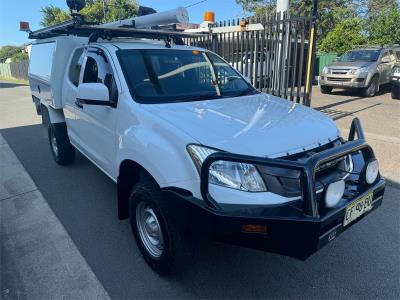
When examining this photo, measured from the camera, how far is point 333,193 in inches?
82.0

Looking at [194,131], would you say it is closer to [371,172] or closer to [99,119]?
[371,172]

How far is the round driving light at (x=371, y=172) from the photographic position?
2408 mm

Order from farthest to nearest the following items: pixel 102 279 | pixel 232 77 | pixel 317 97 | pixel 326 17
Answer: pixel 326 17 → pixel 317 97 → pixel 232 77 → pixel 102 279

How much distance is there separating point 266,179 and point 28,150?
5.75 meters

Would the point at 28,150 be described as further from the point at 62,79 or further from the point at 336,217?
the point at 336,217

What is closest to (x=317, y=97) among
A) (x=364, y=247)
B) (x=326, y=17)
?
(x=364, y=247)

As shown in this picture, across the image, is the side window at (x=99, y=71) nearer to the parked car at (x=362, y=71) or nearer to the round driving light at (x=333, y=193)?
the round driving light at (x=333, y=193)

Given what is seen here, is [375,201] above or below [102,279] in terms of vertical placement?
above

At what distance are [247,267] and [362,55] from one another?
12.8 metres

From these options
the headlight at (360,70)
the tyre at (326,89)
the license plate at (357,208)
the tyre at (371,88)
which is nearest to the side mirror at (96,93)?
the license plate at (357,208)

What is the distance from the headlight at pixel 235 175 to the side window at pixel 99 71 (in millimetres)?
1390

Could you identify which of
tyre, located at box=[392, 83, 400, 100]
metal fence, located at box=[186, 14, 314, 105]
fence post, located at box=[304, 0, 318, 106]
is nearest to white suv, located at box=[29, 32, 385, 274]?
fence post, located at box=[304, 0, 318, 106]

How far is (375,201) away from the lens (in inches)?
100

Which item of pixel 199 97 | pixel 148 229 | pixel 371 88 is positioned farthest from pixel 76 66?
pixel 371 88
